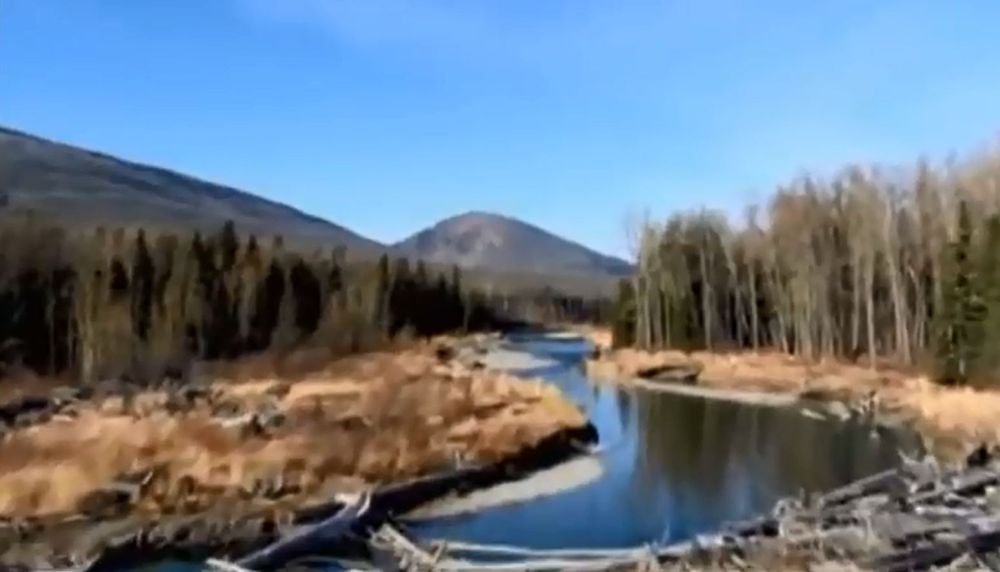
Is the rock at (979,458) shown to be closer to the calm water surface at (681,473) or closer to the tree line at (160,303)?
the calm water surface at (681,473)

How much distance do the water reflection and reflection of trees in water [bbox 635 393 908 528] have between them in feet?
0.09

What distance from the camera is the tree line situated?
191 ft

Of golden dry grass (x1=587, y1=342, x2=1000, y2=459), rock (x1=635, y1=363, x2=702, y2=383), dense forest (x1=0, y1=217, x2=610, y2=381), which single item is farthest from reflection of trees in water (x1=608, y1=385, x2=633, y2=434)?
dense forest (x1=0, y1=217, x2=610, y2=381)

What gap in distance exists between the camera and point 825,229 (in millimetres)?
69188

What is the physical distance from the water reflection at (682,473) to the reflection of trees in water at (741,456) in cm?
3

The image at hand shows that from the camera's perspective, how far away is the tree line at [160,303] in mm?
58344

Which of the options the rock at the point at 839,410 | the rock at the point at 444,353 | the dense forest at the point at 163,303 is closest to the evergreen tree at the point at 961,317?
the rock at the point at 839,410

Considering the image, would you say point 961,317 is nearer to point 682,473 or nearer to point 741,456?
point 741,456

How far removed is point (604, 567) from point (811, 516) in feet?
10.4

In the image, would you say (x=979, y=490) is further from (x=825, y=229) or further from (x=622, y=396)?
(x=825, y=229)

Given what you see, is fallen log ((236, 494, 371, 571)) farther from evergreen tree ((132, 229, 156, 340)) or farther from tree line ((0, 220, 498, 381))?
evergreen tree ((132, 229, 156, 340))

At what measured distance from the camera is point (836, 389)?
50.2 m

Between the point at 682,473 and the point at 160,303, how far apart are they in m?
43.4

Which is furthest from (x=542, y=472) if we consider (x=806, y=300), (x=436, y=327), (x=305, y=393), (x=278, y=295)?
(x=436, y=327)
